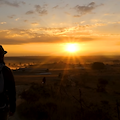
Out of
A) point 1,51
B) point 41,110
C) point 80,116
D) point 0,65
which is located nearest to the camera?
point 0,65

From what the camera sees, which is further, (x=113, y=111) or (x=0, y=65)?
(x=113, y=111)

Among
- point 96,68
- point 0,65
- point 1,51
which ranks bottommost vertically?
point 96,68

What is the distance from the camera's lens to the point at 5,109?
10.1 ft

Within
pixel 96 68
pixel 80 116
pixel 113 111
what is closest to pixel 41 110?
pixel 80 116

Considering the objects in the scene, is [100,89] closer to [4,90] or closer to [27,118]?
[27,118]

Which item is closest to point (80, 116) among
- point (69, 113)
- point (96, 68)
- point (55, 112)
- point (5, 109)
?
point (69, 113)

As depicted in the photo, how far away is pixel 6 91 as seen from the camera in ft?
10.6

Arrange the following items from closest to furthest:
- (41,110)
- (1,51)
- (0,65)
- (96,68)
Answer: (0,65) < (1,51) < (41,110) < (96,68)

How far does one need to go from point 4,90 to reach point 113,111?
846cm

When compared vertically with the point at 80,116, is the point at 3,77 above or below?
above

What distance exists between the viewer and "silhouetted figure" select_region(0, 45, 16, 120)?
2.99m

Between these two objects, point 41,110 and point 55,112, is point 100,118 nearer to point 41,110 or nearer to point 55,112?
point 55,112

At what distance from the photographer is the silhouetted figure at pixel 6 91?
118 inches

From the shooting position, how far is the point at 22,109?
28.6ft
